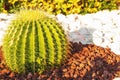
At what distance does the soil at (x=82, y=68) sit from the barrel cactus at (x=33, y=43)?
12 centimetres

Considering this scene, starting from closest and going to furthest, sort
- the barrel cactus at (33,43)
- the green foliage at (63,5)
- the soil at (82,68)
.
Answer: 1. the barrel cactus at (33,43)
2. the soil at (82,68)
3. the green foliage at (63,5)

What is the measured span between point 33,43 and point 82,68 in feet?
2.31

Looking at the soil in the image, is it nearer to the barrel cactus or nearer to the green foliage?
the barrel cactus

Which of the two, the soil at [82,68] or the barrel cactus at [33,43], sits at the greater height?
the barrel cactus at [33,43]

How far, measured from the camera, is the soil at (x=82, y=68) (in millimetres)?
5098

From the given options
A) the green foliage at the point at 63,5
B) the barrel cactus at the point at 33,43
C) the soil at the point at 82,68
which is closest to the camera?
the barrel cactus at the point at 33,43

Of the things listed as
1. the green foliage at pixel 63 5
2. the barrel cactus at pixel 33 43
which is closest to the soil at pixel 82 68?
the barrel cactus at pixel 33 43

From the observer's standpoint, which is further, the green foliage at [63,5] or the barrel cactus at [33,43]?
the green foliage at [63,5]

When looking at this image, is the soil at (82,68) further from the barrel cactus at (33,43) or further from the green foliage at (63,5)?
the green foliage at (63,5)

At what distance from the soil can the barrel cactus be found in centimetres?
12

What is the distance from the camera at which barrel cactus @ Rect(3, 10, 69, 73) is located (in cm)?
498

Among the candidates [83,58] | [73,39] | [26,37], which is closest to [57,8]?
[73,39]

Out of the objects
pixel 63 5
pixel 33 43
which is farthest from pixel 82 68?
pixel 63 5

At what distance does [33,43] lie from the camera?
195 inches
